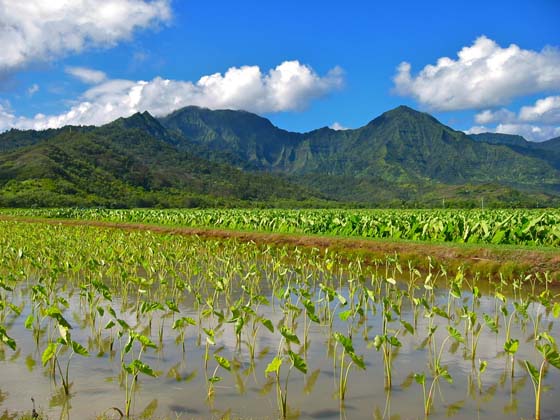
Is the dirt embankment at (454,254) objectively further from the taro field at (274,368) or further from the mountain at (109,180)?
the mountain at (109,180)

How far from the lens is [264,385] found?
17.5ft

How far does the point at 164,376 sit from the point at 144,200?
10635 cm

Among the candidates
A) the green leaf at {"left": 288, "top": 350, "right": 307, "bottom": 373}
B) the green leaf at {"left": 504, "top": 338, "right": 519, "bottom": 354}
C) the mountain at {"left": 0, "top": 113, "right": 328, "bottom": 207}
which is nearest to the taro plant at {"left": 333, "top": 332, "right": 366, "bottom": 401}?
the green leaf at {"left": 288, "top": 350, "right": 307, "bottom": 373}

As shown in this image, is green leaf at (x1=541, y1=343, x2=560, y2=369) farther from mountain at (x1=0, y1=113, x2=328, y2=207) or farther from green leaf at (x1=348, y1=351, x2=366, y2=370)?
mountain at (x1=0, y1=113, x2=328, y2=207)

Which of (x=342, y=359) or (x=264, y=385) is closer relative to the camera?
(x=342, y=359)

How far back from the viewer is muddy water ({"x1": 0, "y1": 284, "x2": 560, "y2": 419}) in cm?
472

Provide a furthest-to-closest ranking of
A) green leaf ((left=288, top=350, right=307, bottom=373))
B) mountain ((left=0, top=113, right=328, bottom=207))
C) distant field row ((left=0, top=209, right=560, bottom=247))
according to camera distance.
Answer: mountain ((left=0, top=113, right=328, bottom=207)), distant field row ((left=0, top=209, right=560, bottom=247)), green leaf ((left=288, top=350, right=307, bottom=373))

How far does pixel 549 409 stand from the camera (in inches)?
189

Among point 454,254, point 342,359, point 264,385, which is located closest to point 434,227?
point 454,254

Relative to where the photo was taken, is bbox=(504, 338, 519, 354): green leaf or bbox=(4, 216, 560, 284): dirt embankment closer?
bbox=(504, 338, 519, 354): green leaf

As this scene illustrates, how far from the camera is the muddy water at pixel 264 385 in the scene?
15.5 feet

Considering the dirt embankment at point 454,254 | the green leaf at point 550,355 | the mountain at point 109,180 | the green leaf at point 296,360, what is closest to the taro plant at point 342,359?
the green leaf at point 296,360

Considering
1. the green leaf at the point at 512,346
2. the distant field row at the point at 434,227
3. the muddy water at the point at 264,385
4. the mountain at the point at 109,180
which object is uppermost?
the mountain at the point at 109,180

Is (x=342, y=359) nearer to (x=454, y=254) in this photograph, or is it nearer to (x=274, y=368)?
(x=274, y=368)
